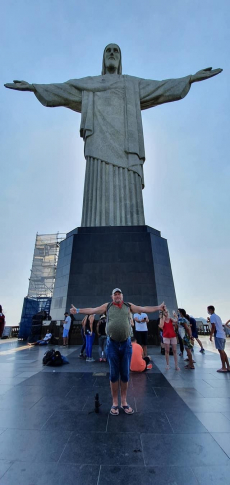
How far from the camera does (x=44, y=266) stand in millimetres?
35875

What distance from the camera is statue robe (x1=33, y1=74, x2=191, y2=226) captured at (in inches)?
587

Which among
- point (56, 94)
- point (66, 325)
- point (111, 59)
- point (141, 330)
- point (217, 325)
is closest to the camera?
point (217, 325)

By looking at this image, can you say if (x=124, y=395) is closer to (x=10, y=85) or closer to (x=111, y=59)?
(x=10, y=85)

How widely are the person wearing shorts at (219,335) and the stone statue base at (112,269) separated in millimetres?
4809

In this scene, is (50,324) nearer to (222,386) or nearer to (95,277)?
(95,277)

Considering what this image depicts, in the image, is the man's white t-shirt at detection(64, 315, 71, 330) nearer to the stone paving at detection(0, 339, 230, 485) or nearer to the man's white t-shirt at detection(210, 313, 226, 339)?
the stone paving at detection(0, 339, 230, 485)

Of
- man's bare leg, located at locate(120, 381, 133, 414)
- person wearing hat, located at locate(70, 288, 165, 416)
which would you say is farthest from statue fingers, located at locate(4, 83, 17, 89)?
man's bare leg, located at locate(120, 381, 133, 414)

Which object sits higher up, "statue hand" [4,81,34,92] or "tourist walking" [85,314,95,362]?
"statue hand" [4,81,34,92]

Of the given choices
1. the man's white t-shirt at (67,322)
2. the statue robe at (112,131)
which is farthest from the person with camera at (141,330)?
the statue robe at (112,131)

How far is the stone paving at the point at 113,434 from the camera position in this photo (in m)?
2.31

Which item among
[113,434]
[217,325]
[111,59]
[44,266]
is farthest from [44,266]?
[113,434]

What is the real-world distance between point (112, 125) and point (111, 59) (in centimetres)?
671

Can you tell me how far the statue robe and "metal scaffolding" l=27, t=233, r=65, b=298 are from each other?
2116 centimetres

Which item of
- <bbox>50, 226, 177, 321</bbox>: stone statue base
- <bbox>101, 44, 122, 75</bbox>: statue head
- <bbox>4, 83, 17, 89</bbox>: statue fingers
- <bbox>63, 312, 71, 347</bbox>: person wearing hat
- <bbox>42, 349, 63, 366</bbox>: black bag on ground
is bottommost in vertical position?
<bbox>42, 349, 63, 366</bbox>: black bag on ground
